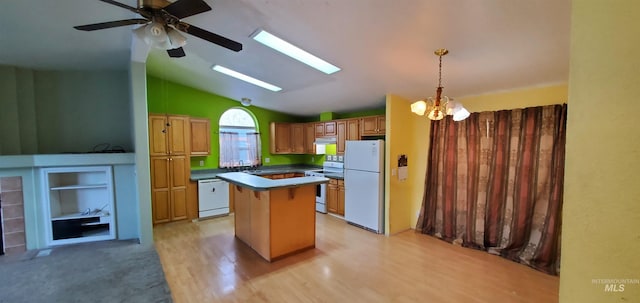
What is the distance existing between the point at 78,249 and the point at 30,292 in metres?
1.15

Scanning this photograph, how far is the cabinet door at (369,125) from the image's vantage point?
464 centimetres

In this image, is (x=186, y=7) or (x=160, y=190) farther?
(x=160, y=190)

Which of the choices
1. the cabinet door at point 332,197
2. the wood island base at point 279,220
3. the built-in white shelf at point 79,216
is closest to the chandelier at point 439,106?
the wood island base at point 279,220

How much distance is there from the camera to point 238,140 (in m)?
5.82

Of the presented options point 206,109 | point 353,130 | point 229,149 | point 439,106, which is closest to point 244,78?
point 206,109

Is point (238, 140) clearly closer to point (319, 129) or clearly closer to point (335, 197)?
point (319, 129)

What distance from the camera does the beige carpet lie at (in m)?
2.43

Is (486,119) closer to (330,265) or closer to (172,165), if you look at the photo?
(330,265)

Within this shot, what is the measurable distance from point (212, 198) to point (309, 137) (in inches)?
102

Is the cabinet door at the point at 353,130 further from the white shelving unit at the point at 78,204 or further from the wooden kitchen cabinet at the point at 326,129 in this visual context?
the white shelving unit at the point at 78,204

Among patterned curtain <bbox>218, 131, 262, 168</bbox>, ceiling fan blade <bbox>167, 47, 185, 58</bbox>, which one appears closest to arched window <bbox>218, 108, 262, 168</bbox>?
patterned curtain <bbox>218, 131, 262, 168</bbox>

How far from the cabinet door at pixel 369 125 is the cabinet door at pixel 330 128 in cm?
77

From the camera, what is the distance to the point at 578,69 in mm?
569

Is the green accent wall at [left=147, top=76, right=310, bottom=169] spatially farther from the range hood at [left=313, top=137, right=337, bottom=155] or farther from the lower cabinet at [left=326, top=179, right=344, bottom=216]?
the lower cabinet at [left=326, top=179, right=344, bottom=216]
